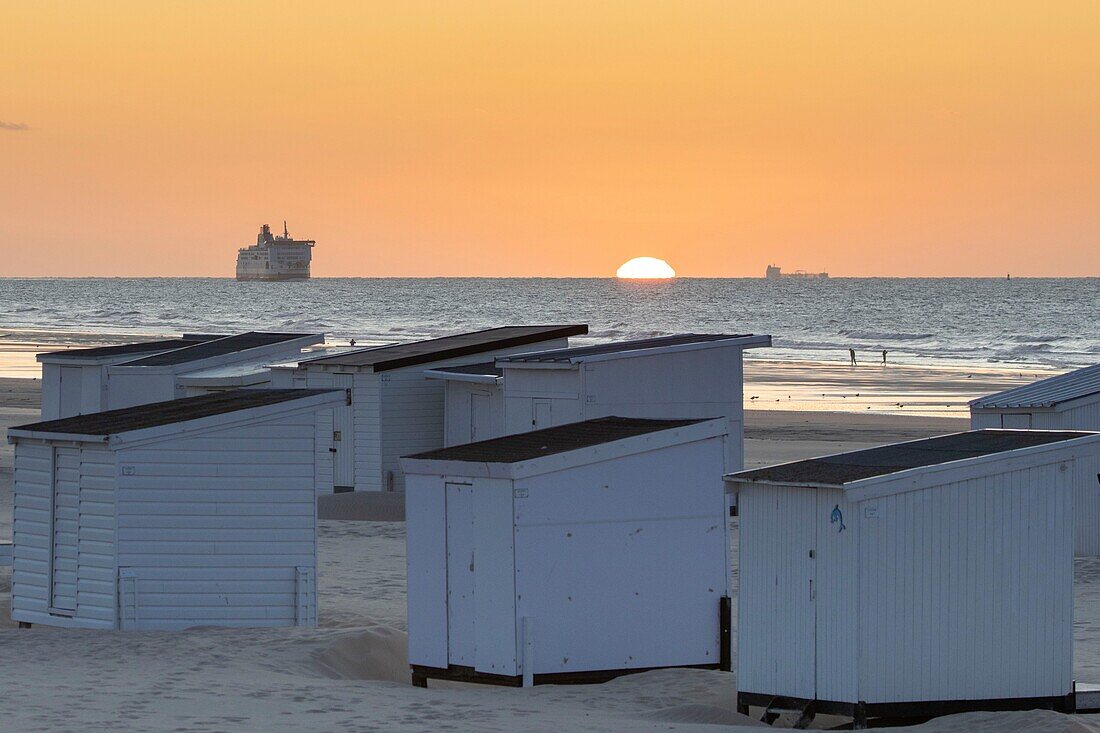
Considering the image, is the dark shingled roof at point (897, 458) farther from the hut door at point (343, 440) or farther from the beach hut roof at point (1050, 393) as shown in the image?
the hut door at point (343, 440)

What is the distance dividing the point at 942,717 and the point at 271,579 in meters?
6.45

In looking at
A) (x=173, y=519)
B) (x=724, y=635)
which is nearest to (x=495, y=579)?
(x=724, y=635)

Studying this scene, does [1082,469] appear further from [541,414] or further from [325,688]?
[325,688]

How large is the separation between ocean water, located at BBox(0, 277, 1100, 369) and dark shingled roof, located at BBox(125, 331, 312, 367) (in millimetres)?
48526

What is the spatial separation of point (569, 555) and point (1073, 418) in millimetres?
9468

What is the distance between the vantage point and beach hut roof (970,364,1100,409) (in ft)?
64.9

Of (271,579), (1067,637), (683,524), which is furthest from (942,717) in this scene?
(271,579)

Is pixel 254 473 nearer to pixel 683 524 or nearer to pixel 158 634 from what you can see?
pixel 158 634

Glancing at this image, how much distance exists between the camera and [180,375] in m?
25.4

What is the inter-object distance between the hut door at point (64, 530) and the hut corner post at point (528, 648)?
463 cm

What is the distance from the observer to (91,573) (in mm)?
14570

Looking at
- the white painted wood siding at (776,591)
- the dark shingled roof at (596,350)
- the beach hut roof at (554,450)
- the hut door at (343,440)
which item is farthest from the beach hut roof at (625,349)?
the white painted wood siding at (776,591)

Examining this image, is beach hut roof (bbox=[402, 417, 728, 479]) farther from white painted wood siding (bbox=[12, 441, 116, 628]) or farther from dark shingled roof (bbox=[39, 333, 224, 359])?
dark shingled roof (bbox=[39, 333, 224, 359])

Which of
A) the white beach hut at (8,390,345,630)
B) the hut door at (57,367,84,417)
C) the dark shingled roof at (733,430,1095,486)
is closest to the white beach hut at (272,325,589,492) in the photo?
the hut door at (57,367,84,417)
